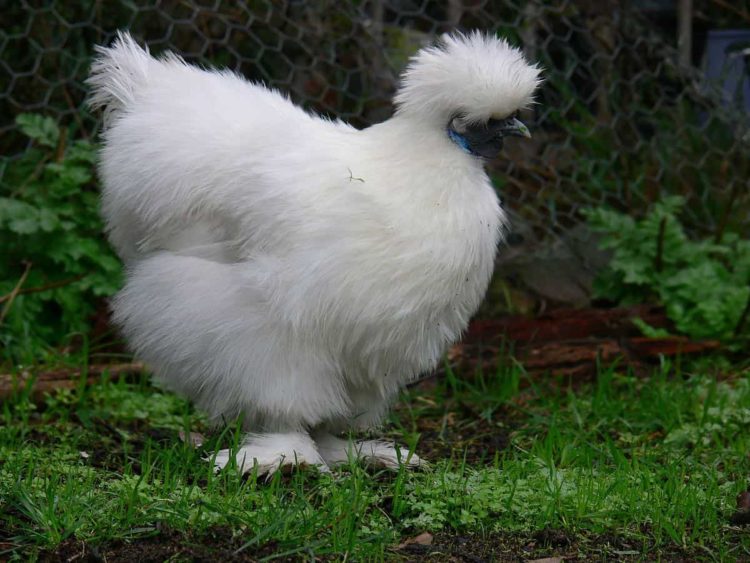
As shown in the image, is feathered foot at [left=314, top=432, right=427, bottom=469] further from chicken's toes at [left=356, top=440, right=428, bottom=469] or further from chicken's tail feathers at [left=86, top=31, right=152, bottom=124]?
chicken's tail feathers at [left=86, top=31, right=152, bottom=124]

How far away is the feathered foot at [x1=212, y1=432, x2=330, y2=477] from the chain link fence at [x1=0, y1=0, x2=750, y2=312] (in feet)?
8.12

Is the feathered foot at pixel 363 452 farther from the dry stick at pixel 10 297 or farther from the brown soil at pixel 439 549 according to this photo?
the dry stick at pixel 10 297

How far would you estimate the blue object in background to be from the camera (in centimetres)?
668

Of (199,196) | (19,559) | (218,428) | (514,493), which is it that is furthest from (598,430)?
(19,559)

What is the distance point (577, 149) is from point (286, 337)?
3.58 m

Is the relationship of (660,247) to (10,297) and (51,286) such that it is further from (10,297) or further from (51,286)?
(10,297)

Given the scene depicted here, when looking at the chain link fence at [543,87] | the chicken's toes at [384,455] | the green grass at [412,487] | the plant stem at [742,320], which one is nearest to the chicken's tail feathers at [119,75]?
the green grass at [412,487]

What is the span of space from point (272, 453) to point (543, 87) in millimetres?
3446

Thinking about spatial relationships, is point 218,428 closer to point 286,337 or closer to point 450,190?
point 286,337

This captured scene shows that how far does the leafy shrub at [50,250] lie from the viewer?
5117 millimetres

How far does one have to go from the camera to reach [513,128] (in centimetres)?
356

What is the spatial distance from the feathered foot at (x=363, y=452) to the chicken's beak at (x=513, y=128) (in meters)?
1.19

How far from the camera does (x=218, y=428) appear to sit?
12.7 feet

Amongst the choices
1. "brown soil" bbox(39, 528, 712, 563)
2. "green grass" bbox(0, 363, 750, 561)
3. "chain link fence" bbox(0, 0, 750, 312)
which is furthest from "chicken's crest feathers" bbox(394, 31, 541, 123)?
"chain link fence" bbox(0, 0, 750, 312)
